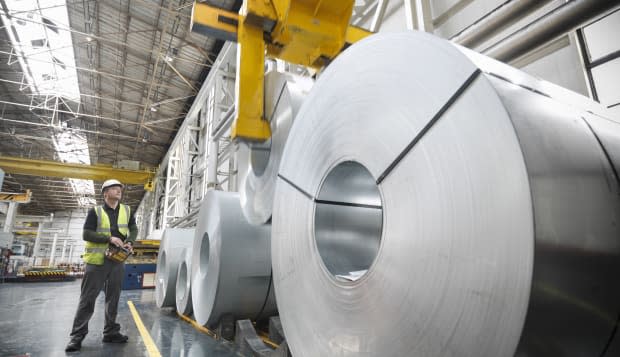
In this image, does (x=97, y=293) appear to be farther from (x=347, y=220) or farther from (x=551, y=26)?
(x=551, y=26)

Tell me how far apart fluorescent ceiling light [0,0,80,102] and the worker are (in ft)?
23.7

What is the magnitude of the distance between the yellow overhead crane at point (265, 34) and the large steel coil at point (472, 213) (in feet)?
3.79

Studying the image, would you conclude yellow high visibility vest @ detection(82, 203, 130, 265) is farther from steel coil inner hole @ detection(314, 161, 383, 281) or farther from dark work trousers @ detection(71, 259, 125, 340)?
steel coil inner hole @ detection(314, 161, 383, 281)

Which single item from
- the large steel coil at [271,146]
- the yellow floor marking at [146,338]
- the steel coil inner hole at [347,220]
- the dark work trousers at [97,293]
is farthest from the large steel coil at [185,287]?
the steel coil inner hole at [347,220]

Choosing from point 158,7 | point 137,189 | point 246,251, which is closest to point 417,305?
point 246,251

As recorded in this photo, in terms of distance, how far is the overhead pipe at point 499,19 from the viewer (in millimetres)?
1903

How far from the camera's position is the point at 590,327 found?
0.66 meters

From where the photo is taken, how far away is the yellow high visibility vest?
292 cm

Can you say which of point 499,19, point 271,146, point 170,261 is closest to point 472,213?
point 271,146

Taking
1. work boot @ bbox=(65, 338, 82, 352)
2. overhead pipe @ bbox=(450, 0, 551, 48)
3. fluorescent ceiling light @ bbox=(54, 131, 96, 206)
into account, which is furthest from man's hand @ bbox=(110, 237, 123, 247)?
fluorescent ceiling light @ bbox=(54, 131, 96, 206)

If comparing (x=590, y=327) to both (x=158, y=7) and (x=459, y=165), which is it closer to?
(x=459, y=165)

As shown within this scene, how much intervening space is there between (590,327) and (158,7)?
8571 mm

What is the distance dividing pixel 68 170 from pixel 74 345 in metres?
13.2

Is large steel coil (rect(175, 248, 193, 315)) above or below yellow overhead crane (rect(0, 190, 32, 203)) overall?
below
